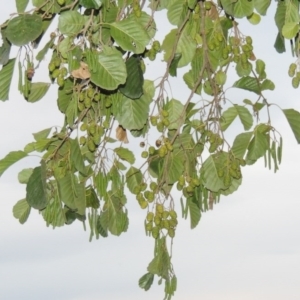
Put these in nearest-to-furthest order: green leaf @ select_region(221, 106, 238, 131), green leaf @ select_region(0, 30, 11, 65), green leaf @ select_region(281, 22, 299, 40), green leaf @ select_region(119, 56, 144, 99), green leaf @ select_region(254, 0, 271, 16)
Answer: green leaf @ select_region(281, 22, 299, 40) < green leaf @ select_region(0, 30, 11, 65) < green leaf @ select_region(119, 56, 144, 99) < green leaf @ select_region(254, 0, 271, 16) < green leaf @ select_region(221, 106, 238, 131)

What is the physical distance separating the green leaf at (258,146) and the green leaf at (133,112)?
53 cm

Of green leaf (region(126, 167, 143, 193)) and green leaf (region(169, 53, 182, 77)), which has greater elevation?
green leaf (region(169, 53, 182, 77))

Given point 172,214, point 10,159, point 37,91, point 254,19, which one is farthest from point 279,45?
point 10,159

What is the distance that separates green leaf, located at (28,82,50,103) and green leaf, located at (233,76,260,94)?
81 centimetres

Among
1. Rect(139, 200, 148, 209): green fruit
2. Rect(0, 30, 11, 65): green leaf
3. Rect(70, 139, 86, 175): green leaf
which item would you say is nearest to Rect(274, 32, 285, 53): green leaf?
Rect(139, 200, 148, 209): green fruit

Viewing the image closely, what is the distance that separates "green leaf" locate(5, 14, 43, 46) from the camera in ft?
7.21

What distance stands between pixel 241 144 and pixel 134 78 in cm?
75

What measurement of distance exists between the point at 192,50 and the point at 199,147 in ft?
1.34

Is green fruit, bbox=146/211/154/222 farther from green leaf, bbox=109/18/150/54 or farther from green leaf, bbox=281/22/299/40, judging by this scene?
green leaf, bbox=281/22/299/40

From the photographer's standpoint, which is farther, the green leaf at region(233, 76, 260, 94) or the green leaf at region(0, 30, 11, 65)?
the green leaf at region(233, 76, 260, 94)

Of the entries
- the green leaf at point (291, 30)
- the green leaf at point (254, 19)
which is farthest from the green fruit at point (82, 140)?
the green leaf at point (291, 30)

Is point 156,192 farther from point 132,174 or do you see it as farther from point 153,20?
point 153,20

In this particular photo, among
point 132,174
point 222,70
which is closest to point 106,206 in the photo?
point 132,174

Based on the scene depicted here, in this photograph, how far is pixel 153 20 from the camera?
2.69m
